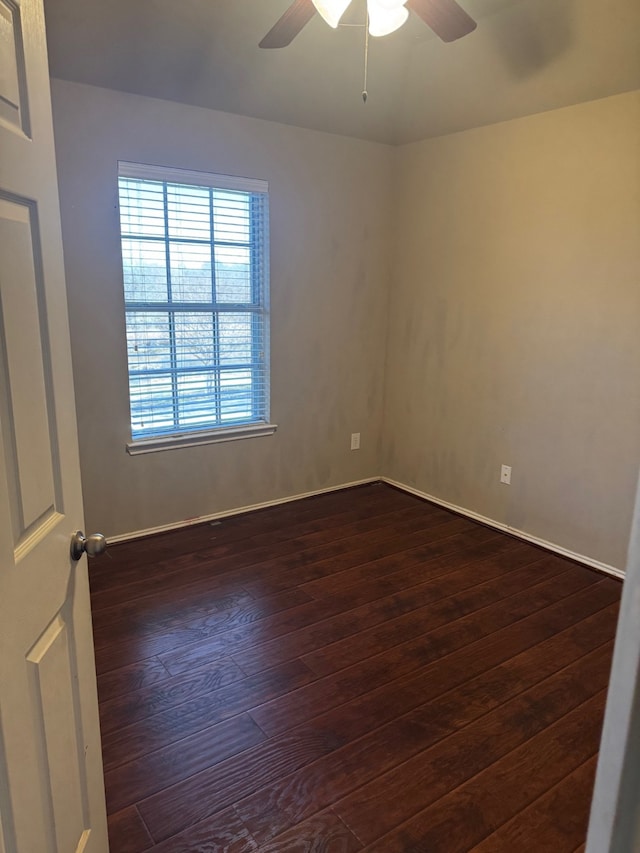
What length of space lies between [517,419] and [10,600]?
295cm

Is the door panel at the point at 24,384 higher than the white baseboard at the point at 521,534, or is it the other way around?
the door panel at the point at 24,384

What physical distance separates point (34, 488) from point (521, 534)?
298 centimetres

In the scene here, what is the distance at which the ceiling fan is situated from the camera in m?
1.83

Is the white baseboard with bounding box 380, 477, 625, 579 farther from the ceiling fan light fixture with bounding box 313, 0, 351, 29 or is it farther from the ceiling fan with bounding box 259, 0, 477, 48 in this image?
the ceiling fan light fixture with bounding box 313, 0, 351, 29

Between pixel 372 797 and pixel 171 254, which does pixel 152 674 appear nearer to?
pixel 372 797

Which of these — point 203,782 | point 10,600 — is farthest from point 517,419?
point 10,600

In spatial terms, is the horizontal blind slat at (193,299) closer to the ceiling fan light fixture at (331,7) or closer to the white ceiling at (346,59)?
the white ceiling at (346,59)

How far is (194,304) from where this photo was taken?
3246mm

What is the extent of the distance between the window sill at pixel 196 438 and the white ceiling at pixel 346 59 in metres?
1.80

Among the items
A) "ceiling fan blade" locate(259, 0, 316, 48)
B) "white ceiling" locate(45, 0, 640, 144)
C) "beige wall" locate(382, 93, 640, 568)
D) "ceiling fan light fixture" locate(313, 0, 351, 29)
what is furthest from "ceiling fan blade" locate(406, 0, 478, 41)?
"beige wall" locate(382, 93, 640, 568)

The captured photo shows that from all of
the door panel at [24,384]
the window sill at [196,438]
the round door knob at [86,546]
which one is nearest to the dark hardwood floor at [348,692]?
the window sill at [196,438]

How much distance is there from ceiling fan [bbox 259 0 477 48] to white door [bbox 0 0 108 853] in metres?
1.19

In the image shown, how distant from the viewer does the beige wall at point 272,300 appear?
2.80 m

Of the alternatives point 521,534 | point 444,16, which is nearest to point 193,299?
point 444,16
